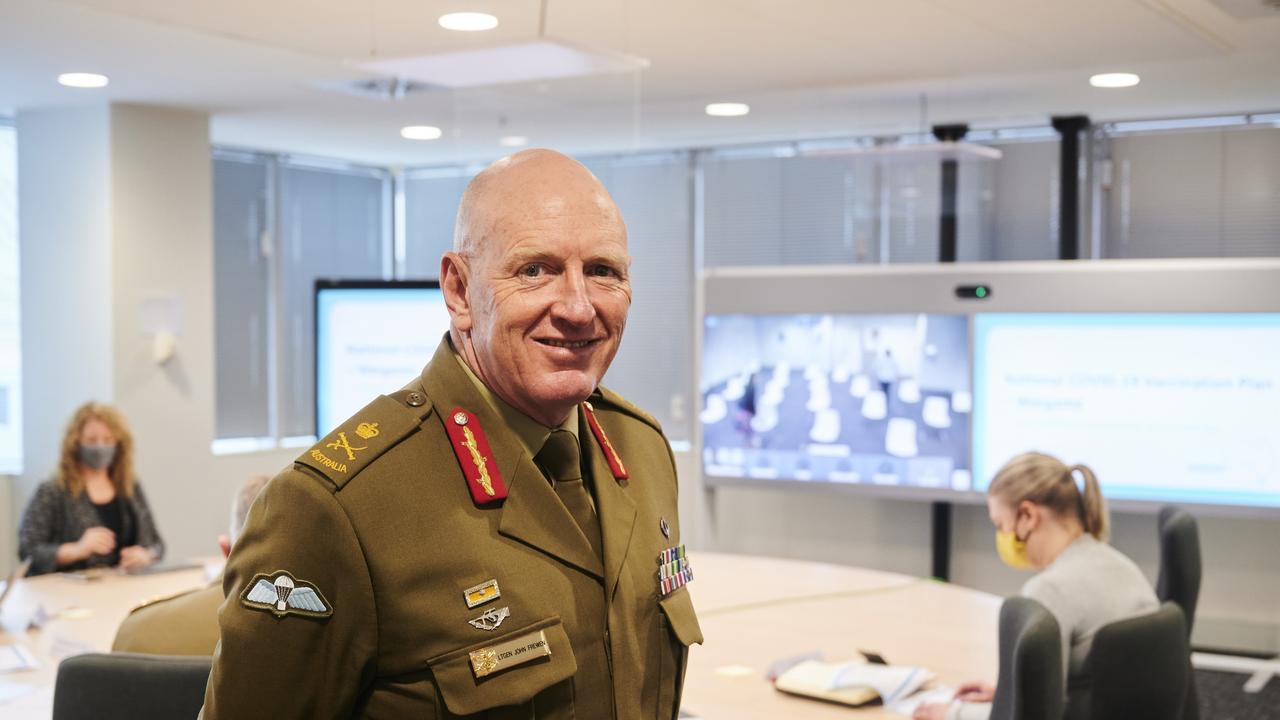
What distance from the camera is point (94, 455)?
206 inches

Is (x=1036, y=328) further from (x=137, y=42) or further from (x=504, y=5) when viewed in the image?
(x=137, y=42)

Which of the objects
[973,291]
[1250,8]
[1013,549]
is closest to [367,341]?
[973,291]

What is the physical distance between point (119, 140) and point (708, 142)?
336cm

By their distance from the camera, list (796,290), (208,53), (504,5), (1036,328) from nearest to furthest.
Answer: (504,5) < (208,53) < (1036,328) < (796,290)

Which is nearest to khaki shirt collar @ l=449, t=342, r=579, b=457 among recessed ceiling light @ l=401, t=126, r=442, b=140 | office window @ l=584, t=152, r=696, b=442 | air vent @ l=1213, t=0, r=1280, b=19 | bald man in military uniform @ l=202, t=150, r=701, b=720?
bald man in military uniform @ l=202, t=150, r=701, b=720

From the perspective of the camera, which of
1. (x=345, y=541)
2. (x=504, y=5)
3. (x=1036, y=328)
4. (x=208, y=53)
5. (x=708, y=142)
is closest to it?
(x=345, y=541)

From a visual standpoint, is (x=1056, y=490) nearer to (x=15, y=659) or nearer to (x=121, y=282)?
Answer: (x=15, y=659)

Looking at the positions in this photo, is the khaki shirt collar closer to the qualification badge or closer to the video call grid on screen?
the qualification badge

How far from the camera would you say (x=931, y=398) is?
251 inches

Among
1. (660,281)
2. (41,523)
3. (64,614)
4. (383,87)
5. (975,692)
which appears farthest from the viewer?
(660,281)

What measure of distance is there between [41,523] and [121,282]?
1.69m

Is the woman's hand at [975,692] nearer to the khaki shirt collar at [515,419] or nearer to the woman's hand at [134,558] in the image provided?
the khaki shirt collar at [515,419]

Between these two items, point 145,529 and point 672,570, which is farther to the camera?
point 145,529

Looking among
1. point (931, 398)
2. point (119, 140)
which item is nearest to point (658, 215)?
point (931, 398)
